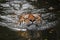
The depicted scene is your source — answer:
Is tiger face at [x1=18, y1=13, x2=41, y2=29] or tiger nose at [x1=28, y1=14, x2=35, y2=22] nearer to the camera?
tiger face at [x1=18, y1=13, x2=41, y2=29]

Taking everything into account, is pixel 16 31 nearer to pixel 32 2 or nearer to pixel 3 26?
pixel 3 26

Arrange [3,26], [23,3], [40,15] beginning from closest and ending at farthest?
[3,26], [40,15], [23,3]

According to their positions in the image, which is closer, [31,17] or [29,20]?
[29,20]

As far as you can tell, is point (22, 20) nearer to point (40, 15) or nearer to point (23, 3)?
point (40, 15)

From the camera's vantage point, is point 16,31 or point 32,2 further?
point 32,2

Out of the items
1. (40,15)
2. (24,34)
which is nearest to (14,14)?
(40,15)

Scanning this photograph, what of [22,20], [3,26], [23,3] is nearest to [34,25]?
[22,20]

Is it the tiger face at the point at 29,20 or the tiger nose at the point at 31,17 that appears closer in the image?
the tiger face at the point at 29,20

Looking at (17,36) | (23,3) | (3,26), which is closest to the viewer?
(17,36)
